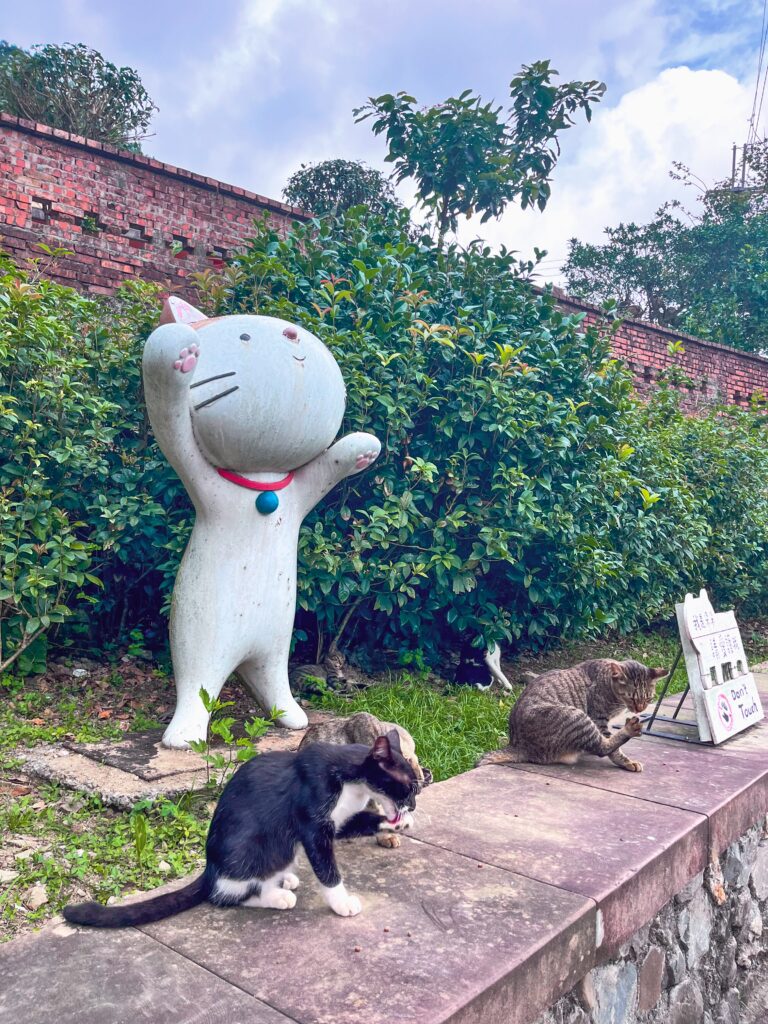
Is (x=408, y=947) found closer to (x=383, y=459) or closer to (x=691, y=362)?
(x=383, y=459)

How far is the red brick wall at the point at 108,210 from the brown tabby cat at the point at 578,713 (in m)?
4.65

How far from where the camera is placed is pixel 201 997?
1.45m

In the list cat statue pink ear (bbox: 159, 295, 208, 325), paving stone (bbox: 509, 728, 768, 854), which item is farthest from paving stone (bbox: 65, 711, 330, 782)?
cat statue pink ear (bbox: 159, 295, 208, 325)

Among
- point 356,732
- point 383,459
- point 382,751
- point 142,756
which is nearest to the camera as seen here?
point 382,751

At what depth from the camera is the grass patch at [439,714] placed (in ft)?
11.2

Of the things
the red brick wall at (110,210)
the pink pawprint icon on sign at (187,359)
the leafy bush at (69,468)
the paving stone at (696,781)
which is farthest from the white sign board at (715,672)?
the red brick wall at (110,210)

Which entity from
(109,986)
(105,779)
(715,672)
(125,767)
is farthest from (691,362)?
(109,986)

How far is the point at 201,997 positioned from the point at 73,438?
3133 millimetres

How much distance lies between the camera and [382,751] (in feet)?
5.76

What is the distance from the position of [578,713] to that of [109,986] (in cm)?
195

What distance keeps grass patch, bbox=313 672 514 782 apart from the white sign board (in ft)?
3.05

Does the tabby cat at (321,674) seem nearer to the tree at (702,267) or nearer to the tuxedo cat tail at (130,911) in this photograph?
the tuxedo cat tail at (130,911)

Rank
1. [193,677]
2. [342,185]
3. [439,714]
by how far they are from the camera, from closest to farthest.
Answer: [193,677] < [439,714] < [342,185]

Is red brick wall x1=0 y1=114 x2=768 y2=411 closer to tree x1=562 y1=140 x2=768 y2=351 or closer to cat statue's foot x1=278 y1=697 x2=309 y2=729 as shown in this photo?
cat statue's foot x1=278 y1=697 x2=309 y2=729
